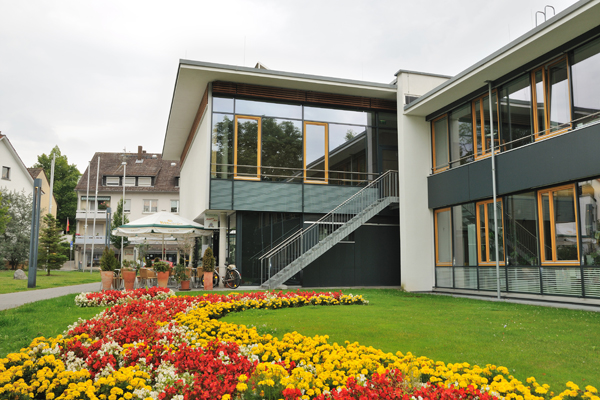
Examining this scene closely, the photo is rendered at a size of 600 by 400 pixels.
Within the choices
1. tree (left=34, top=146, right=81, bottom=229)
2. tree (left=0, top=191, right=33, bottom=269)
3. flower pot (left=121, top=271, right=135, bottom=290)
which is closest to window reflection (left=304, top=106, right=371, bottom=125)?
flower pot (left=121, top=271, right=135, bottom=290)

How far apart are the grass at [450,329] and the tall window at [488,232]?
2.53 m

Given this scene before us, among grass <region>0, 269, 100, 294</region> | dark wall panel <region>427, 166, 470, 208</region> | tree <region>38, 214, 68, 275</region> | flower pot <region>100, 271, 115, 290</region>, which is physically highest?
dark wall panel <region>427, 166, 470, 208</region>

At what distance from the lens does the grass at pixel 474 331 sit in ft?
18.1

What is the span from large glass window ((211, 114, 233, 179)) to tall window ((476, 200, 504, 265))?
8.76 meters

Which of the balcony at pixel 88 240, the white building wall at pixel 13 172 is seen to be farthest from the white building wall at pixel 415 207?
the balcony at pixel 88 240

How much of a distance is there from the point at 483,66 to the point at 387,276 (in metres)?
8.84

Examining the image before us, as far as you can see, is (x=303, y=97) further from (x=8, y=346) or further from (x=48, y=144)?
(x=48, y=144)

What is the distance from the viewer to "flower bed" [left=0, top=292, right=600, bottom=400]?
12.6 feet

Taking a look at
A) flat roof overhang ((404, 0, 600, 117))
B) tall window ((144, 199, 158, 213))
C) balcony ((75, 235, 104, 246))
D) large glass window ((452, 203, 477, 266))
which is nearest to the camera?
flat roof overhang ((404, 0, 600, 117))

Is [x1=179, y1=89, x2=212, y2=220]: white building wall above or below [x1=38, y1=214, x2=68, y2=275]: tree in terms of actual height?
above

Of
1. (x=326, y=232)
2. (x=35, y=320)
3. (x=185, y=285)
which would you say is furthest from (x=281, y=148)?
(x=35, y=320)

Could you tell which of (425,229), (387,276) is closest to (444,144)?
(425,229)

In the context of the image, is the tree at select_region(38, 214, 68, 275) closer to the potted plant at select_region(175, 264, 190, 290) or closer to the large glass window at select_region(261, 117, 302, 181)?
the potted plant at select_region(175, 264, 190, 290)

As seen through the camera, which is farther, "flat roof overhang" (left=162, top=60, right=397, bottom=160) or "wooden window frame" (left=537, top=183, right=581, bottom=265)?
"flat roof overhang" (left=162, top=60, right=397, bottom=160)
